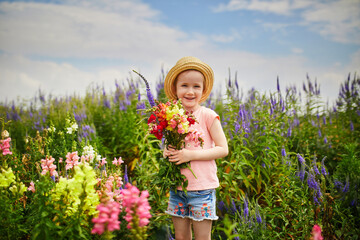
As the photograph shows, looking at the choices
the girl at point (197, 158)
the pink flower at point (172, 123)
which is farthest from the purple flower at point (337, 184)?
the pink flower at point (172, 123)

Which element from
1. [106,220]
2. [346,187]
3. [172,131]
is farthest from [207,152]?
[346,187]

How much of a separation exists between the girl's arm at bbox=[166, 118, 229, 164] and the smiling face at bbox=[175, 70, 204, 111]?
28cm

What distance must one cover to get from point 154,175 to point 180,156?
4.97 feet

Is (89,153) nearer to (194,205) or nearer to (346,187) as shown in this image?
(194,205)

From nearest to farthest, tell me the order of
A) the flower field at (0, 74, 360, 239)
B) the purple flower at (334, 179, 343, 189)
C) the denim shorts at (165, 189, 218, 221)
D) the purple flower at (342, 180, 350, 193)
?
the flower field at (0, 74, 360, 239) < the denim shorts at (165, 189, 218, 221) < the purple flower at (342, 180, 350, 193) < the purple flower at (334, 179, 343, 189)

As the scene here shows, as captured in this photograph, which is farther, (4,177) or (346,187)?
(346,187)

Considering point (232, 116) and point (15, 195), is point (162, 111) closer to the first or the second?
point (15, 195)

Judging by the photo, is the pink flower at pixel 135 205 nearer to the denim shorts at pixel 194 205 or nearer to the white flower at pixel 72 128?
the denim shorts at pixel 194 205

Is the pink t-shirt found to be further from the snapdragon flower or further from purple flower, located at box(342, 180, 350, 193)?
purple flower, located at box(342, 180, 350, 193)

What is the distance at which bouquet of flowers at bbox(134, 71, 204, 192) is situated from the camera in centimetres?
214

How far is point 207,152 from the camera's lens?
2418mm

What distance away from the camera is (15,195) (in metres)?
2.26

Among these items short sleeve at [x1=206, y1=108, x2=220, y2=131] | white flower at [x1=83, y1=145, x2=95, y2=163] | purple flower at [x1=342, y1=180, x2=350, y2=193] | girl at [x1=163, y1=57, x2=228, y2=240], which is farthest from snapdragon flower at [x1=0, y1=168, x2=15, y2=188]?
purple flower at [x1=342, y1=180, x2=350, y2=193]

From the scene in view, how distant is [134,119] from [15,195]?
3.00 metres
